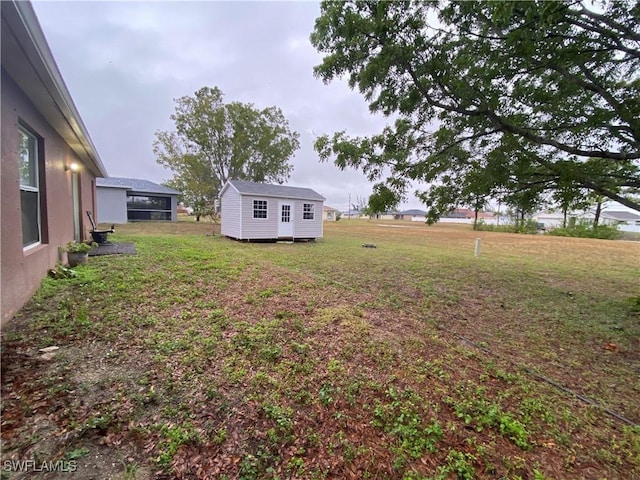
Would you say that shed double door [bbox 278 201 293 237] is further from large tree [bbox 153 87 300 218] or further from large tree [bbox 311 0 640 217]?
large tree [bbox 153 87 300 218]

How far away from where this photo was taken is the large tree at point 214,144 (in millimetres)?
21812

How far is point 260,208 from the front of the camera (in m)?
12.4

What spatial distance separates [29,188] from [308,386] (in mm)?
4888

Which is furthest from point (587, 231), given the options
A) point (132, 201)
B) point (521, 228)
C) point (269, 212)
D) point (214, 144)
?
point (132, 201)

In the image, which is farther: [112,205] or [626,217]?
[626,217]

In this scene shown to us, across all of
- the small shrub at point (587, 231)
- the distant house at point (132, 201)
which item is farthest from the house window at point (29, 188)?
the small shrub at point (587, 231)

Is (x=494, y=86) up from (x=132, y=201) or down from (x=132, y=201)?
up

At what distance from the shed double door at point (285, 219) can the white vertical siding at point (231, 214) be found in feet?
6.02

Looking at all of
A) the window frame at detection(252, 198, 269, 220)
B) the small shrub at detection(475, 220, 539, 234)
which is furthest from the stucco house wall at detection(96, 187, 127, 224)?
the small shrub at detection(475, 220, 539, 234)

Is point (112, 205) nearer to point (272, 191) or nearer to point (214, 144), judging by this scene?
point (214, 144)

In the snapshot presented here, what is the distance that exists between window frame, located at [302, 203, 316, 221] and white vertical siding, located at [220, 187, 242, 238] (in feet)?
10.2

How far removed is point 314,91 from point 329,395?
1156cm

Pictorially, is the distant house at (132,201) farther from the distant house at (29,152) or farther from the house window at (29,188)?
the house window at (29,188)

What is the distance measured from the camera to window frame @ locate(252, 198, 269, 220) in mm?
12273
